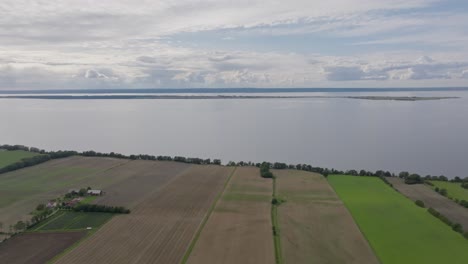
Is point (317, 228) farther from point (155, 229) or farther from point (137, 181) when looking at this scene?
point (137, 181)

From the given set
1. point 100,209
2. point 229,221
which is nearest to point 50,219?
point 100,209

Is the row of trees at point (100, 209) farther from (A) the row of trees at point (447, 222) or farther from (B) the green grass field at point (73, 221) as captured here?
(A) the row of trees at point (447, 222)

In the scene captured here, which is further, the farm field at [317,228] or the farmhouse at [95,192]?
the farmhouse at [95,192]

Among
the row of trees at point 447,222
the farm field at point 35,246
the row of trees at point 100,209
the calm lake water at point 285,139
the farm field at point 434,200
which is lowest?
the farm field at point 35,246

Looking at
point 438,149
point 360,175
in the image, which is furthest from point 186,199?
point 438,149

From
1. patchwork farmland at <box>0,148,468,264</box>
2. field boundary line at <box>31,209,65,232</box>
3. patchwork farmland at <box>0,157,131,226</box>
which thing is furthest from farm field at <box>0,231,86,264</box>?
patchwork farmland at <box>0,157,131,226</box>

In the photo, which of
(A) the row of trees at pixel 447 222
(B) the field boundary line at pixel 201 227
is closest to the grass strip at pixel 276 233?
(B) the field boundary line at pixel 201 227
